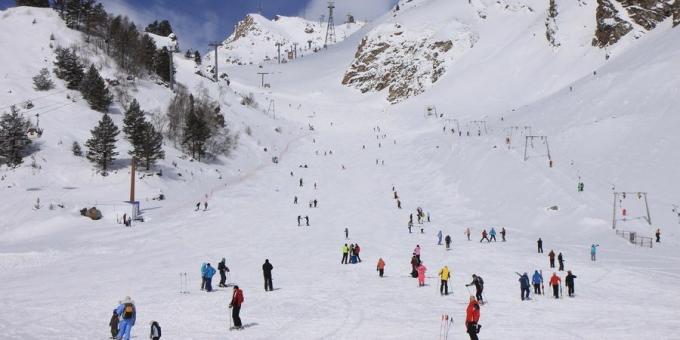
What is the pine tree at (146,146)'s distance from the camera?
5222 cm

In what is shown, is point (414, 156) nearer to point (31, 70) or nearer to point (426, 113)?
point (426, 113)

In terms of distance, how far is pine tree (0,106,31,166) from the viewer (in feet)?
156

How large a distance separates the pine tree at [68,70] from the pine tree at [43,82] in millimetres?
1743

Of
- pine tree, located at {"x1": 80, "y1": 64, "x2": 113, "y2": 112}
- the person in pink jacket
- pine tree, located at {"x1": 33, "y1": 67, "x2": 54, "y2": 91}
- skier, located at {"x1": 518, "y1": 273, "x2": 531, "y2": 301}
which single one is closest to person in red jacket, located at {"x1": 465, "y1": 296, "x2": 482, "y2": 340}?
skier, located at {"x1": 518, "y1": 273, "x2": 531, "y2": 301}

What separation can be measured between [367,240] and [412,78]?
99.7 meters

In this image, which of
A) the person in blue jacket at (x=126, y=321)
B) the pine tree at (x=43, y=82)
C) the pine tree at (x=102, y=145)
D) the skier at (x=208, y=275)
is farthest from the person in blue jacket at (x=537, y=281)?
the pine tree at (x=43, y=82)

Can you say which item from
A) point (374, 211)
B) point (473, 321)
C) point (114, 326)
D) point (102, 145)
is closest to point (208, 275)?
point (114, 326)

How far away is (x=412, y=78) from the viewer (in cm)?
13038

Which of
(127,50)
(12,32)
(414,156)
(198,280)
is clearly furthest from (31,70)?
(198,280)

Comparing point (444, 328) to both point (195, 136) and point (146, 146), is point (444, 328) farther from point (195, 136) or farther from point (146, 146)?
point (195, 136)

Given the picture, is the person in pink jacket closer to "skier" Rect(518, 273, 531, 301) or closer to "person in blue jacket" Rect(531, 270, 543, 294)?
"skier" Rect(518, 273, 531, 301)

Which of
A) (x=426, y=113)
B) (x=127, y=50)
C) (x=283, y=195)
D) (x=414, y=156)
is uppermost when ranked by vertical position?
(x=127, y=50)

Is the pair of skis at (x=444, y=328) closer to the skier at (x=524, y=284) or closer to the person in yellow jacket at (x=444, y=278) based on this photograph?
the person in yellow jacket at (x=444, y=278)

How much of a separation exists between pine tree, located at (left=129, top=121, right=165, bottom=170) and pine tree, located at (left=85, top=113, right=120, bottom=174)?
2.10 m
